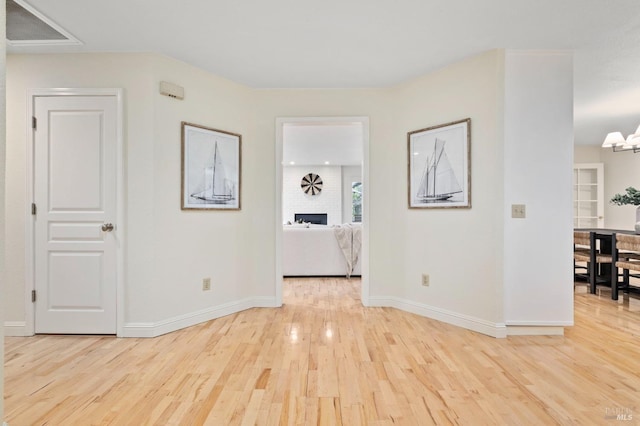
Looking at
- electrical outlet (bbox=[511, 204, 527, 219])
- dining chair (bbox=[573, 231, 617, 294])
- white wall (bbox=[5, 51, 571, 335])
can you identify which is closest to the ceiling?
white wall (bbox=[5, 51, 571, 335])

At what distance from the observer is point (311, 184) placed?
10664 mm

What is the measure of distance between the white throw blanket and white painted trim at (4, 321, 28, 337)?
3.84 m

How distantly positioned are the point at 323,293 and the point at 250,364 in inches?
87.9

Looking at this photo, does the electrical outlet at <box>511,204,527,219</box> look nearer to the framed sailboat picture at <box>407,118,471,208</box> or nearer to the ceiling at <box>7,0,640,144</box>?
the framed sailboat picture at <box>407,118,471,208</box>

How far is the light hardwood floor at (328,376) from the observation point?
1879 millimetres

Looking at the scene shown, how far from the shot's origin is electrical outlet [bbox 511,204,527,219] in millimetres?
3096

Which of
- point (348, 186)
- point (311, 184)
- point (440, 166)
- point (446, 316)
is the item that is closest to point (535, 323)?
point (446, 316)

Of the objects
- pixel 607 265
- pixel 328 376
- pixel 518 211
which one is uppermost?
pixel 518 211

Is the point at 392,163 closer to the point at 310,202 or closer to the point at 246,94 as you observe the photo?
the point at 246,94

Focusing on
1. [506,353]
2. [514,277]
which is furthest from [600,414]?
[514,277]

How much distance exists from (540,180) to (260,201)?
274 cm

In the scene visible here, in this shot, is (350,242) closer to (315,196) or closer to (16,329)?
(16,329)

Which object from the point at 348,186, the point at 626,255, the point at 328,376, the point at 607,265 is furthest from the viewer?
the point at 348,186

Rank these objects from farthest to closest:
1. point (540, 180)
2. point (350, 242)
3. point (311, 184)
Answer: point (311, 184)
point (350, 242)
point (540, 180)
